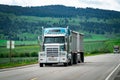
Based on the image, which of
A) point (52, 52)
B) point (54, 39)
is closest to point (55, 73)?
point (52, 52)

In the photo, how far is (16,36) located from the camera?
602 feet

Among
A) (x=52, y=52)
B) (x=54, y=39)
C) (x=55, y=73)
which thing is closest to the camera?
(x=55, y=73)

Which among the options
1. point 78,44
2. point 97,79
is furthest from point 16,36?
point 97,79

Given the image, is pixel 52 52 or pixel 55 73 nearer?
pixel 55 73

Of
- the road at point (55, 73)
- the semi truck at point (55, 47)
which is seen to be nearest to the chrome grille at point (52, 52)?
the semi truck at point (55, 47)

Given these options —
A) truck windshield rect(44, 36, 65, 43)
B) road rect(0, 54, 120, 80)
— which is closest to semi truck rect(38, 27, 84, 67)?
truck windshield rect(44, 36, 65, 43)

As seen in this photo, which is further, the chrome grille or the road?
the chrome grille

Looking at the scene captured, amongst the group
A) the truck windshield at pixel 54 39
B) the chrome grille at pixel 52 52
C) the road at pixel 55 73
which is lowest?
the road at pixel 55 73

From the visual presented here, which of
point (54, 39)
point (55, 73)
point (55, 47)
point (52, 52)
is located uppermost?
point (54, 39)

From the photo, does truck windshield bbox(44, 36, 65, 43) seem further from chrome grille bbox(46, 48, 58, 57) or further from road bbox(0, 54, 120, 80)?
road bbox(0, 54, 120, 80)

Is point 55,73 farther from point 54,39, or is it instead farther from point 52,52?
point 54,39

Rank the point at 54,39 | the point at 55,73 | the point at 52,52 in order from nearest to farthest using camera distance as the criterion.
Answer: the point at 55,73, the point at 52,52, the point at 54,39

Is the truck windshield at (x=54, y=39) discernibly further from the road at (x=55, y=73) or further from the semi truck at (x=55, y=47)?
the road at (x=55, y=73)

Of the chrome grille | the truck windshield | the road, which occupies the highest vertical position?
the truck windshield
